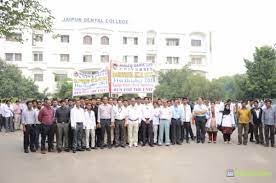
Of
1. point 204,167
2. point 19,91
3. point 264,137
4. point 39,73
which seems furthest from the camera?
point 39,73

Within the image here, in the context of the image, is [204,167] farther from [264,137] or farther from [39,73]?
[39,73]

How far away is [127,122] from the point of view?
50.2ft

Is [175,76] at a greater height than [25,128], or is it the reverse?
[175,76]

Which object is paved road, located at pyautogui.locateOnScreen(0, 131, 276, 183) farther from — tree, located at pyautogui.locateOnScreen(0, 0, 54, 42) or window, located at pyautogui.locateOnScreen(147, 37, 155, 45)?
window, located at pyautogui.locateOnScreen(147, 37, 155, 45)

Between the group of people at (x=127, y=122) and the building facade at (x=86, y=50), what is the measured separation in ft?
126

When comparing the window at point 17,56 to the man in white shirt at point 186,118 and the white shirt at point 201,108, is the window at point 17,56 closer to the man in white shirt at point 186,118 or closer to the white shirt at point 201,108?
the man in white shirt at point 186,118

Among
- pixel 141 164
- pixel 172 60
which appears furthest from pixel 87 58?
pixel 141 164

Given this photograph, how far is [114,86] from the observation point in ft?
52.9

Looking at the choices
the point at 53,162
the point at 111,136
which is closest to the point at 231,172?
the point at 53,162

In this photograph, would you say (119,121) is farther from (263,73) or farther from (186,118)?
(263,73)

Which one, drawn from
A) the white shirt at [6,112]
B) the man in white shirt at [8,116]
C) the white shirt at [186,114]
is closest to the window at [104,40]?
the man in white shirt at [8,116]

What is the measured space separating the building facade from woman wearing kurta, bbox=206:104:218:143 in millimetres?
38143

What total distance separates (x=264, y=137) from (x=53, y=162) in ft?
27.9

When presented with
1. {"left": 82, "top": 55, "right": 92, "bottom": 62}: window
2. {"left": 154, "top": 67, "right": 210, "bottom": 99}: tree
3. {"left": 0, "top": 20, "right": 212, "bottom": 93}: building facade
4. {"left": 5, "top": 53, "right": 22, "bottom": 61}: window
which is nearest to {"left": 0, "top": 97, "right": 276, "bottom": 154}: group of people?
{"left": 154, "top": 67, "right": 210, "bottom": 99}: tree
